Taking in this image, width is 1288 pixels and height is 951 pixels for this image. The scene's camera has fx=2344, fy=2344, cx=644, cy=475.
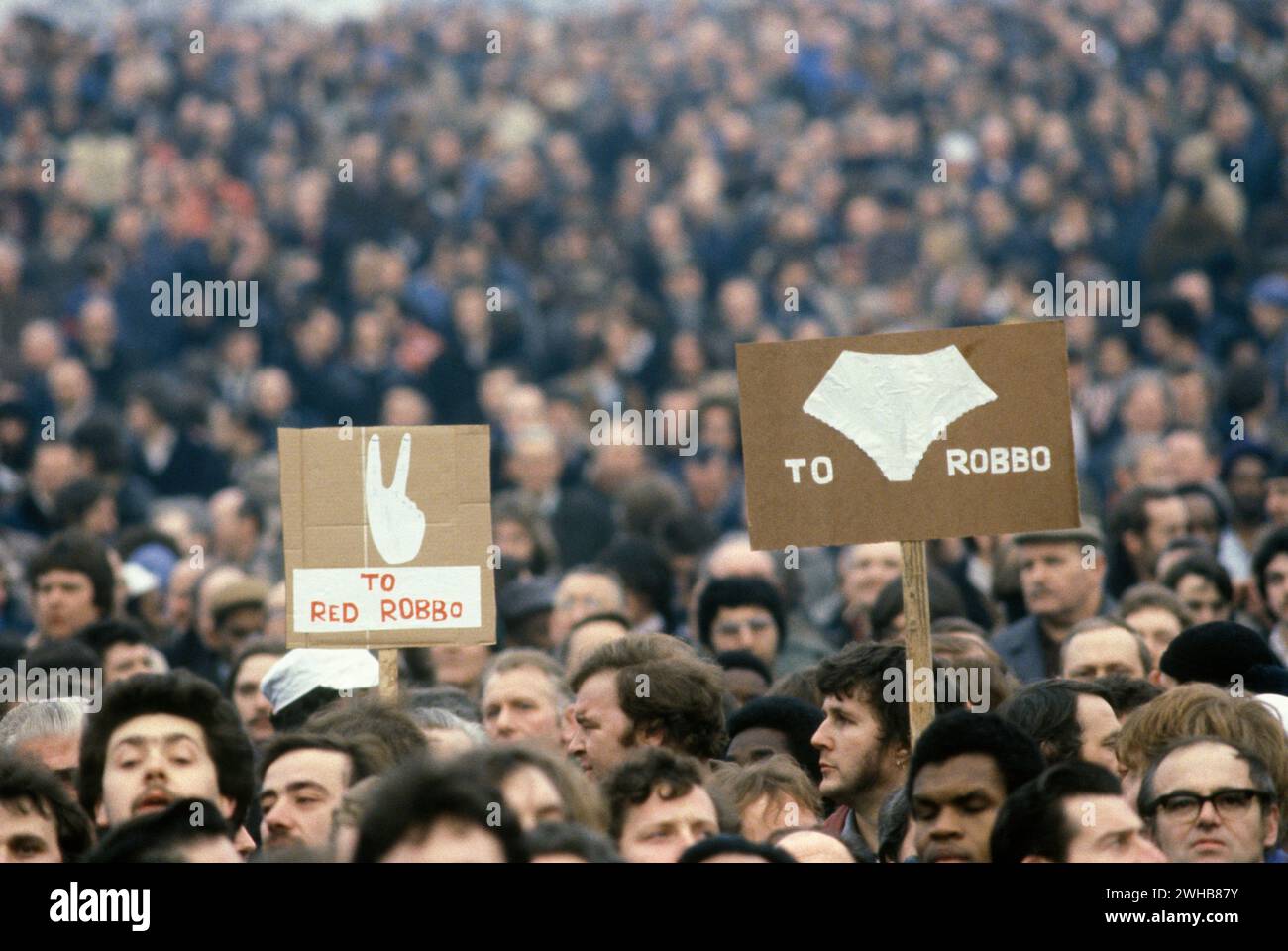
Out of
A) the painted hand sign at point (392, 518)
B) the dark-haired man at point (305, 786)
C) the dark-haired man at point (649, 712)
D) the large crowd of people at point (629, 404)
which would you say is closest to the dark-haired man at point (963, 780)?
the large crowd of people at point (629, 404)

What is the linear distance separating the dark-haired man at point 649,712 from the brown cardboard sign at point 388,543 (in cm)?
59

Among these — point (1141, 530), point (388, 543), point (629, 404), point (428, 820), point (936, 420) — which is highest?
point (629, 404)

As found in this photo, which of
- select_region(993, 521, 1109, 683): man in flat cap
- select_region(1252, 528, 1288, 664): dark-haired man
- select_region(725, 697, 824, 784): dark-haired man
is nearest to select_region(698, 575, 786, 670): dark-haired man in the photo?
select_region(993, 521, 1109, 683): man in flat cap

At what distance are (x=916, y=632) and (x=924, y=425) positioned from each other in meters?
0.63

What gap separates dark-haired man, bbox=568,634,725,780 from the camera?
22.5 ft

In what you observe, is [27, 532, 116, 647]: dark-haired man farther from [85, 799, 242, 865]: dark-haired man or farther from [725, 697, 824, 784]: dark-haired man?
[85, 799, 242, 865]: dark-haired man

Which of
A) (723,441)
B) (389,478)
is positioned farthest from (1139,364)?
(389,478)

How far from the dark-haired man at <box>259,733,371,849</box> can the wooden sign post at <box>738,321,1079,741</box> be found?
137cm

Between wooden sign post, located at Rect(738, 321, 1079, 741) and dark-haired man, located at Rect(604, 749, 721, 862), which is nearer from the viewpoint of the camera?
dark-haired man, located at Rect(604, 749, 721, 862)

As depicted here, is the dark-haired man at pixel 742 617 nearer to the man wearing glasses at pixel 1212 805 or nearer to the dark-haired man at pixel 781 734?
the dark-haired man at pixel 781 734

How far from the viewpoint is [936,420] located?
267 inches

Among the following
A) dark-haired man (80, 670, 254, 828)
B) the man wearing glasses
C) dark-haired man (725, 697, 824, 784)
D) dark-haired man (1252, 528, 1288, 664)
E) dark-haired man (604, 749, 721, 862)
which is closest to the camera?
dark-haired man (604, 749, 721, 862)

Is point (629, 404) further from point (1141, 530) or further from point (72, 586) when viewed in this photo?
point (72, 586)

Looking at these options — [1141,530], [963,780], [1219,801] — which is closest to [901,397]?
[963,780]
